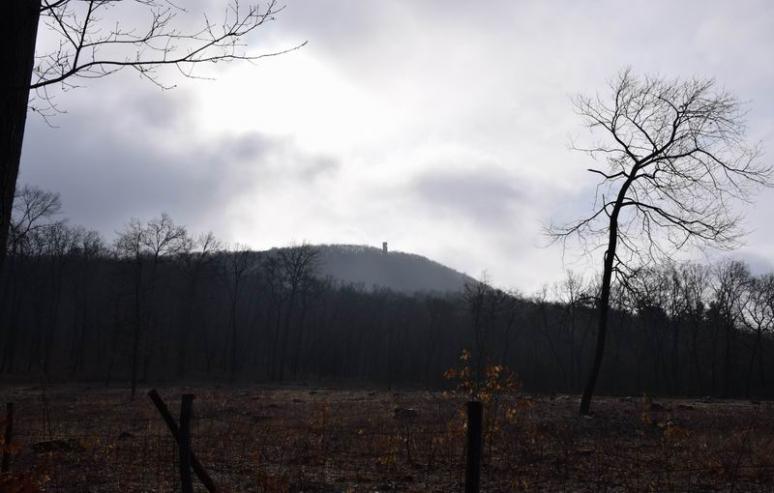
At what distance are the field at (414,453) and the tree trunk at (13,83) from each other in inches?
108

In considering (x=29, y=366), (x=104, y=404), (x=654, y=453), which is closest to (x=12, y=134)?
(x=654, y=453)

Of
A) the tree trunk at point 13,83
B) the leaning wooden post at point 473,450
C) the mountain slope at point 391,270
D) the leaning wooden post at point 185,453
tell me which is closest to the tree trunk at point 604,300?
the leaning wooden post at point 473,450

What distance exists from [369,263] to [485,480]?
155 m

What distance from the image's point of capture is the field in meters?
8.80

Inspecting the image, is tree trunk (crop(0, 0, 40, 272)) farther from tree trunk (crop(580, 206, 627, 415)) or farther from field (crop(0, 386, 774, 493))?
tree trunk (crop(580, 206, 627, 415))

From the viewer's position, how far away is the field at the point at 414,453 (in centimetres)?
880

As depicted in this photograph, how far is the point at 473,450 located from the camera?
5004 millimetres

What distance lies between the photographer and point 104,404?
80.4ft

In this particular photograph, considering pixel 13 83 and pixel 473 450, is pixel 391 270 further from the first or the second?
pixel 13 83

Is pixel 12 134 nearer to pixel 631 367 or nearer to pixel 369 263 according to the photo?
pixel 631 367

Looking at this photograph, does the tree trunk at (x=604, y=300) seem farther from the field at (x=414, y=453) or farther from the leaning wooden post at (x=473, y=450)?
the leaning wooden post at (x=473, y=450)

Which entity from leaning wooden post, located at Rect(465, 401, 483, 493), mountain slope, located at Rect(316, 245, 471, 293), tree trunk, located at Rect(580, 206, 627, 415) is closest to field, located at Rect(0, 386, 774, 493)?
tree trunk, located at Rect(580, 206, 627, 415)

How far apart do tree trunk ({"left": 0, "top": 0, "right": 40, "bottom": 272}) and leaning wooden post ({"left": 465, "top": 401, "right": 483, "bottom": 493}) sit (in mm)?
3953

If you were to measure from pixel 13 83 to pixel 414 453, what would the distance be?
9758mm
